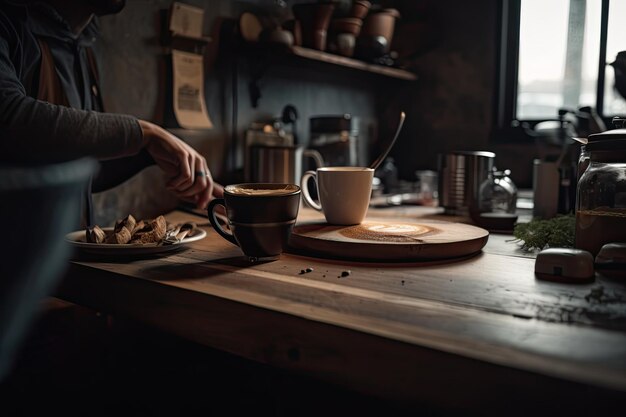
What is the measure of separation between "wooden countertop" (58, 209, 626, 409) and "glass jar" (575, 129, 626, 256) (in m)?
0.12

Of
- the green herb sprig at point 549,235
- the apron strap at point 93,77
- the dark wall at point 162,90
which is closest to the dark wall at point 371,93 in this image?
the dark wall at point 162,90

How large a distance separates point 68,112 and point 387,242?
703 mm

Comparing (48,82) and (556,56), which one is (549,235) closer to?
(48,82)

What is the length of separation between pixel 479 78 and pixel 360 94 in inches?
26.7

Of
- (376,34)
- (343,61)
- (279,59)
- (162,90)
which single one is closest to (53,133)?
(162,90)

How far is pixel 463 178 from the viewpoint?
1.79 metres

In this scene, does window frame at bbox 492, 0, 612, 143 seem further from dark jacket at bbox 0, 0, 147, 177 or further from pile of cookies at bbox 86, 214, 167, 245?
pile of cookies at bbox 86, 214, 167, 245

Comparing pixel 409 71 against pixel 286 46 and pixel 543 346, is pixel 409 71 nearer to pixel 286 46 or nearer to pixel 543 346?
pixel 286 46

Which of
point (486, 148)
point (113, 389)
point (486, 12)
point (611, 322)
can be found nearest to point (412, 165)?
point (486, 148)

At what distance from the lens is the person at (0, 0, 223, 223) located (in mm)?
1159

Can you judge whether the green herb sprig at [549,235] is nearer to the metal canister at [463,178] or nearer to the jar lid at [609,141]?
the jar lid at [609,141]

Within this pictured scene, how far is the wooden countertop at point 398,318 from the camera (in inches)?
22.1

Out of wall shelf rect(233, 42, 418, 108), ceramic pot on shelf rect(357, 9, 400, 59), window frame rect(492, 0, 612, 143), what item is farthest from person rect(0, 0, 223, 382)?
window frame rect(492, 0, 612, 143)

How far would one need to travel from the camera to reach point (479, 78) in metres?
3.24
